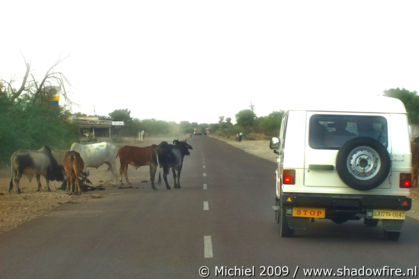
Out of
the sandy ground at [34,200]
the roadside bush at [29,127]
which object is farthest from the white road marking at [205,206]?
the roadside bush at [29,127]

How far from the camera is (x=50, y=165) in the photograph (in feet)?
62.1

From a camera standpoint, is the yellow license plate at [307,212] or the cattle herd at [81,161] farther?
the cattle herd at [81,161]

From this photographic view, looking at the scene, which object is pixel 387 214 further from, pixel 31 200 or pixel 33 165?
pixel 33 165

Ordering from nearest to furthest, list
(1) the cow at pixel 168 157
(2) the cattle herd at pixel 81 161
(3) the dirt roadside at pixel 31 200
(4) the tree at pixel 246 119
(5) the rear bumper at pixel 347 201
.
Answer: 1. (5) the rear bumper at pixel 347 201
2. (3) the dirt roadside at pixel 31 200
3. (2) the cattle herd at pixel 81 161
4. (1) the cow at pixel 168 157
5. (4) the tree at pixel 246 119

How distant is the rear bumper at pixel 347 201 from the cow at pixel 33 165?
11.4 m

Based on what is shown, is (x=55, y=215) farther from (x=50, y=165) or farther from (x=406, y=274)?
(x=406, y=274)

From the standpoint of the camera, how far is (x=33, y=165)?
1855cm

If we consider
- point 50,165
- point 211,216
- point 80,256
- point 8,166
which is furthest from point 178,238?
point 8,166

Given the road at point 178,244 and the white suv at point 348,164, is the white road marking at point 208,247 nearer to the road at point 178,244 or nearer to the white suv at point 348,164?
the road at point 178,244

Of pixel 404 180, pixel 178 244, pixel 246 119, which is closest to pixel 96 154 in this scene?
pixel 178 244

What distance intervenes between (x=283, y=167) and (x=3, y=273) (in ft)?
14.9

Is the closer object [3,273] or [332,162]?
[3,273]

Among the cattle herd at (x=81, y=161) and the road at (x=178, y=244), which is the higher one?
the cattle herd at (x=81, y=161)

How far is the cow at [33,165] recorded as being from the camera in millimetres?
18297
